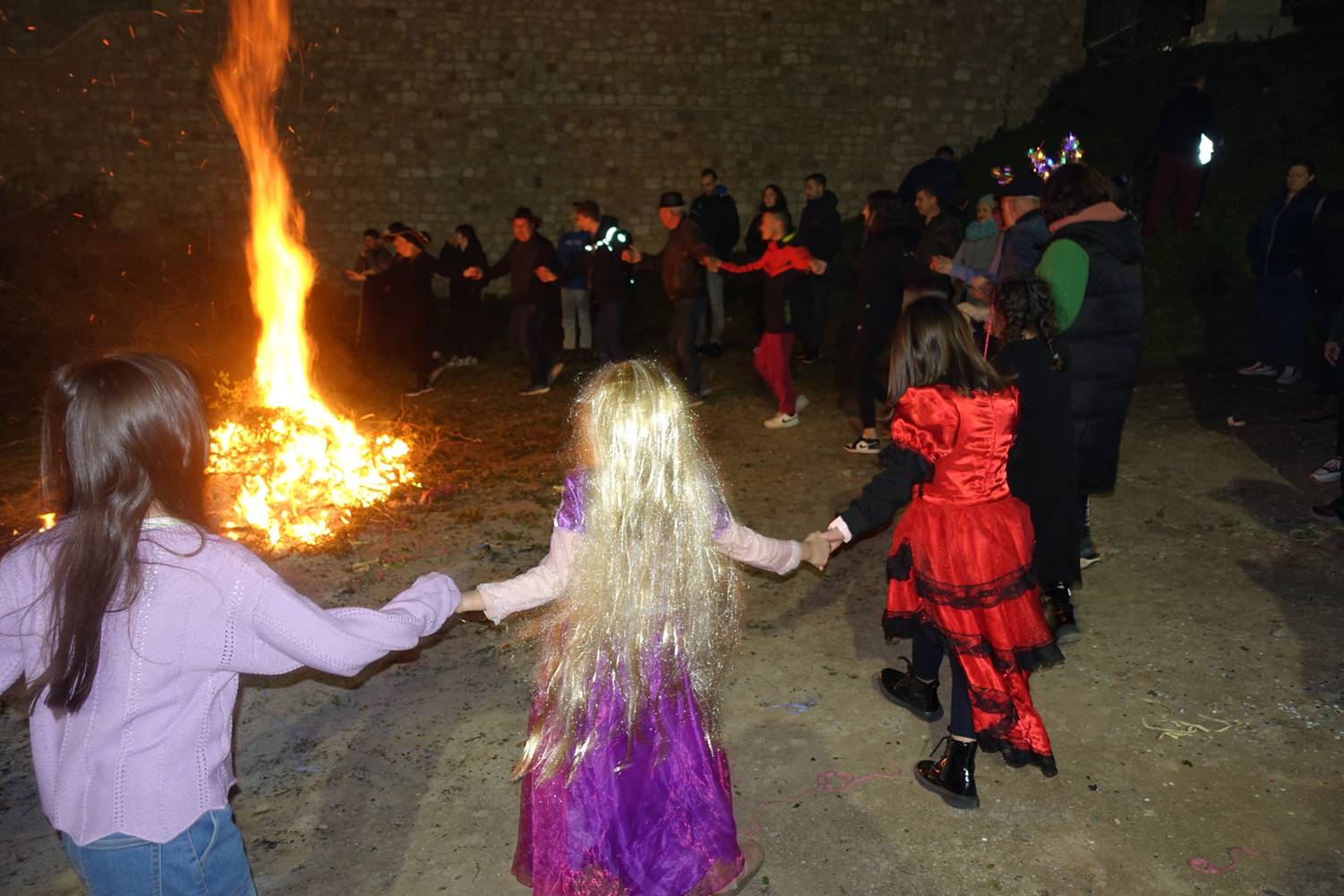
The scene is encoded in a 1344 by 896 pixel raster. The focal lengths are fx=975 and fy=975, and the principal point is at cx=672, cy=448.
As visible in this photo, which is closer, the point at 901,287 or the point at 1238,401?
the point at 901,287

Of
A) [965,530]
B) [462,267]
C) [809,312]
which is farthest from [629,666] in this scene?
[462,267]

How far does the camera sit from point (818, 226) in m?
12.0

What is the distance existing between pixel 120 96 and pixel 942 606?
18.5 metres

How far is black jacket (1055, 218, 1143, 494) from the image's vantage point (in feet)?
15.8

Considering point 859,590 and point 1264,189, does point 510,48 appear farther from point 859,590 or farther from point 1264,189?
point 859,590

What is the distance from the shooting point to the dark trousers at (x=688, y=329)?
32.1ft

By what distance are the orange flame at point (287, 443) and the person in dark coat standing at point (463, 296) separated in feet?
11.8

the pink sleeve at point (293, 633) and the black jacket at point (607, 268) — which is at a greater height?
the black jacket at point (607, 268)

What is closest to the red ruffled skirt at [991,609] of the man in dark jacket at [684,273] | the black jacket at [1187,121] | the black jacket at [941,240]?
the black jacket at [941,240]

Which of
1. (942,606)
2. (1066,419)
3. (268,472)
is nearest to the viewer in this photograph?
(942,606)

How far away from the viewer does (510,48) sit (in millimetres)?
17469

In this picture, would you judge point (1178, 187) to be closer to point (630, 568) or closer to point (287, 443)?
point (287, 443)

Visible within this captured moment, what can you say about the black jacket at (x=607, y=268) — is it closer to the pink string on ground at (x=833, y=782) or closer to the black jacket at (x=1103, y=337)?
the black jacket at (x=1103, y=337)

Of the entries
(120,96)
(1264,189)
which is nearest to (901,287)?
(1264,189)
